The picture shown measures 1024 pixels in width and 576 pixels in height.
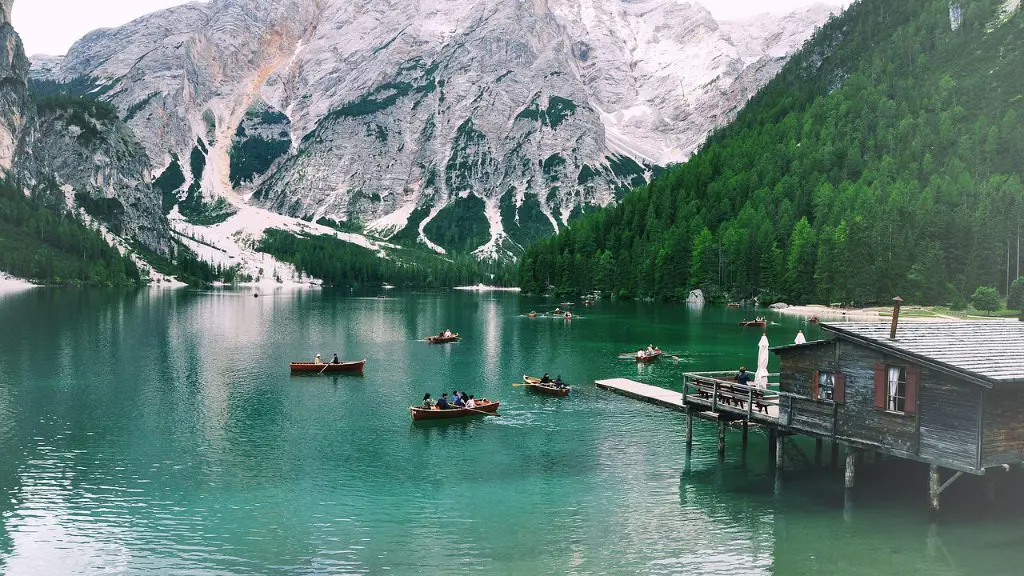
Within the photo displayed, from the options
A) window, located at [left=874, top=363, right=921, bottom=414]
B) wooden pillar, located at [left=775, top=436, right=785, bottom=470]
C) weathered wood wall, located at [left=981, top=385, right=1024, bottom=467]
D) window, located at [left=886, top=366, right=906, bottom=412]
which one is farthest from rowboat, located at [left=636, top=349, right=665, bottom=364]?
weathered wood wall, located at [left=981, top=385, right=1024, bottom=467]

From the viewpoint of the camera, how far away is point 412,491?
146 feet

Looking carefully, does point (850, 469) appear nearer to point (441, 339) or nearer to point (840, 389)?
point (840, 389)

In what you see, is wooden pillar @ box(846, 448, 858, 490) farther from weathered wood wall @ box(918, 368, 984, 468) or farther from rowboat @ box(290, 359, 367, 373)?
rowboat @ box(290, 359, 367, 373)

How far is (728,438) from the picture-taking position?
57.8m

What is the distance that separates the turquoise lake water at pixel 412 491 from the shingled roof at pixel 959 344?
841 cm

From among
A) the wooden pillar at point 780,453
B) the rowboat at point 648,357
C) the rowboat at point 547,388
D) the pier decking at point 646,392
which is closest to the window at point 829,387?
the wooden pillar at point 780,453

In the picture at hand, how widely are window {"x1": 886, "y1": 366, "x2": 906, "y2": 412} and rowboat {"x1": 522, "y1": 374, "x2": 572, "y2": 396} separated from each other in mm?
38902

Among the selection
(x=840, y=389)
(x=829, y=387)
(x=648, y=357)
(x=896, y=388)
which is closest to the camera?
(x=896, y=388)

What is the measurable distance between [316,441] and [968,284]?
492ft

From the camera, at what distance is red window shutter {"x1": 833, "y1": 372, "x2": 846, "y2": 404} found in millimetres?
42031

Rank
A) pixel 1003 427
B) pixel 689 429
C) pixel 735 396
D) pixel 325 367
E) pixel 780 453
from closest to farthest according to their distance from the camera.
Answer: pixel 1003 427 → pixel 780 453 → pixel 735 396 → pixel 689 429 → pixel 325 367

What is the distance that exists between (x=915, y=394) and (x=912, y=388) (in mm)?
336

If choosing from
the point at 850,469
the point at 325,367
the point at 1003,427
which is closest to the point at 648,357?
the point at 325,367

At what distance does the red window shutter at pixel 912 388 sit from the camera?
1505 inches
